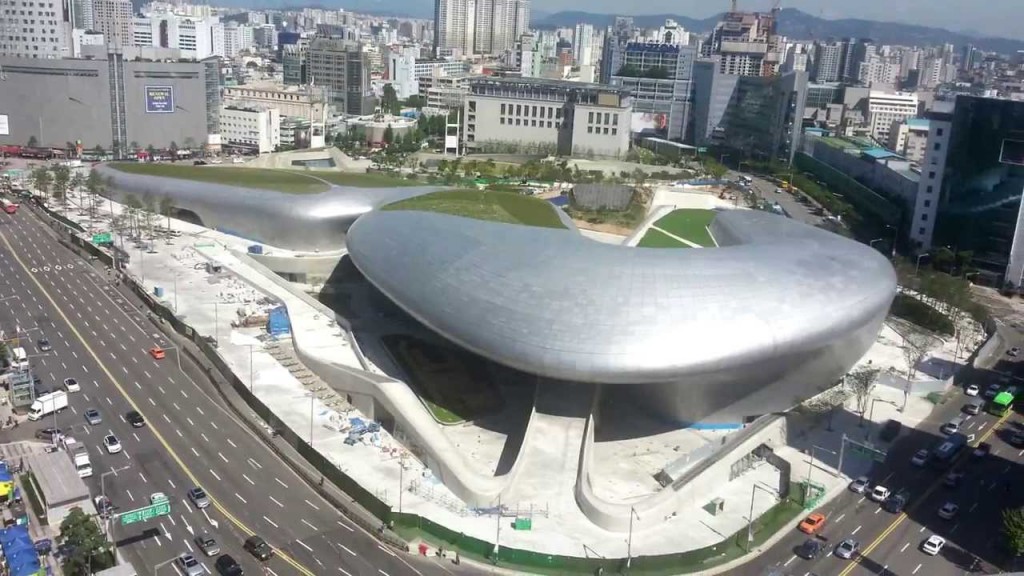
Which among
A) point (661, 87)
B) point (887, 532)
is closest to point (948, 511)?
point (887, 532)

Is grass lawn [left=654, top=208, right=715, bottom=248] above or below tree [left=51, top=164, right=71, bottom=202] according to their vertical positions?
above

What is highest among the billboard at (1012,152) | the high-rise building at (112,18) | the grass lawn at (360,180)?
the high-rise building at (112,18)

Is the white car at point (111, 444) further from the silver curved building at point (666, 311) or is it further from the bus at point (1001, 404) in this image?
the bus at point (1001, 404)

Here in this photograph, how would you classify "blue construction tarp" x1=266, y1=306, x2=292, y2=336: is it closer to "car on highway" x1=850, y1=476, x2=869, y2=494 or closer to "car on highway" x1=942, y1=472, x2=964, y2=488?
"car on highway" x1=850, y1=476, x2=869, y2=494

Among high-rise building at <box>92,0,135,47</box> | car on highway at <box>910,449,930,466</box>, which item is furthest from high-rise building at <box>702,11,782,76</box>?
high-rise building at <box>92,0,135,47</box>

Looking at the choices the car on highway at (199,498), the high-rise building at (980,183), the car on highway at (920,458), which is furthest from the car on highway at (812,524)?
the high-rise building at (980,183)

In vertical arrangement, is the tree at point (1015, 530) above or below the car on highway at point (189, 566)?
above

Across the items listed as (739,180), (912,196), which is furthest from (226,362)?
(739,180)
